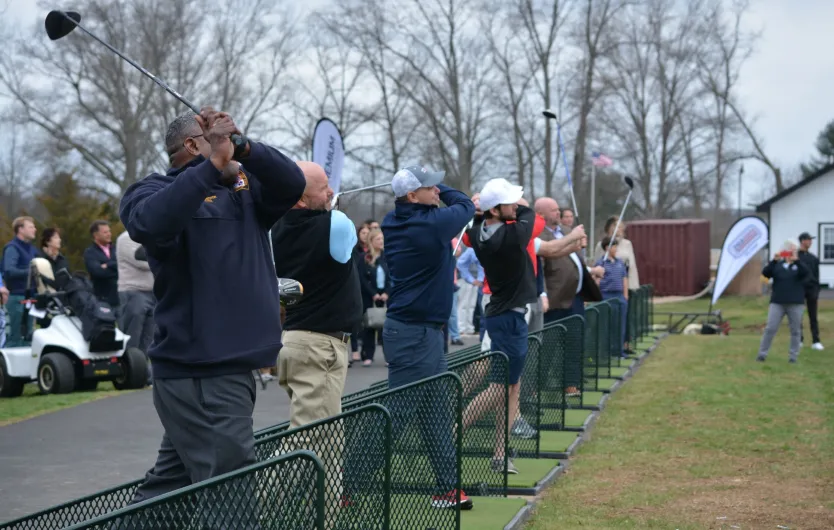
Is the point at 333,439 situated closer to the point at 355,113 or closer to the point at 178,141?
the point at 178,141

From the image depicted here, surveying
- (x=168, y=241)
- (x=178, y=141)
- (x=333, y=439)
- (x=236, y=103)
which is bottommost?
(x=333, y=439)

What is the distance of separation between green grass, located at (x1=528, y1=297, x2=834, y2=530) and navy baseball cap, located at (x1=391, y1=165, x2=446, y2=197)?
217 cm

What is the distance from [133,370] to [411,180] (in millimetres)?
8010

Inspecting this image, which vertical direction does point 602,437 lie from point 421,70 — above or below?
below

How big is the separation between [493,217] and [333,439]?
12.5 ft

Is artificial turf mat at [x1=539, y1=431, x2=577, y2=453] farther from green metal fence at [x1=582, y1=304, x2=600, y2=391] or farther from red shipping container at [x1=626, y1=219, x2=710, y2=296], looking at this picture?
red shipping container at [x1=626, y1=219, x2=710, y2=296]

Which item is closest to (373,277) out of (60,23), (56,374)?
(56,374)

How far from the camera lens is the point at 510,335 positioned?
8438mm

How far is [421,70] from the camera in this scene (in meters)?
48.6

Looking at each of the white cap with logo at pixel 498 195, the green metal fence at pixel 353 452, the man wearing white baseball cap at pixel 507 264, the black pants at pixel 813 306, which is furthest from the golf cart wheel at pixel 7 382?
the black pants at pixel 813 306

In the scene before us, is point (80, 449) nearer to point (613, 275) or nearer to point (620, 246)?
point (613, 275)

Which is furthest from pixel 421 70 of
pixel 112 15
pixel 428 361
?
pixel 428 361

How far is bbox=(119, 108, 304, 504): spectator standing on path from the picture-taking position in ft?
14.0

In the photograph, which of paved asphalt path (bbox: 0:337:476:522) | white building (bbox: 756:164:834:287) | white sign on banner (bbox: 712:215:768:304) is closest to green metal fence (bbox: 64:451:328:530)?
paved asphalt path (bbox: 0:337:476:522)
